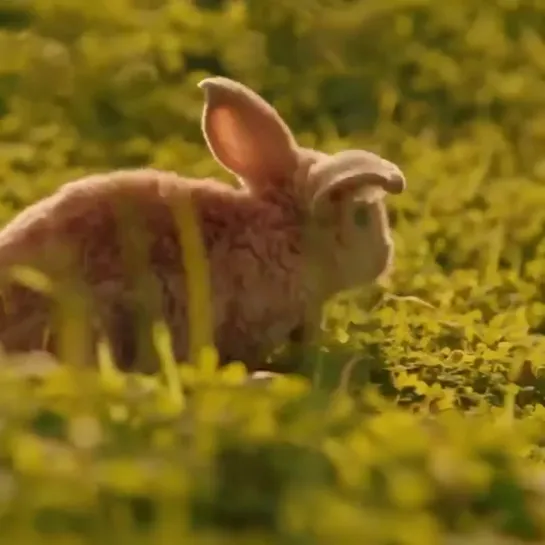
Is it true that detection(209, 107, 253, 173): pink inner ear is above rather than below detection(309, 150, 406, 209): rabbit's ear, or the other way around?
above

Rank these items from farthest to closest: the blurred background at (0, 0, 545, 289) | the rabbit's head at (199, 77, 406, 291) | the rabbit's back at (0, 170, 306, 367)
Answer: the blurred background at (0, 0, 545, 289) → the rabbit's head at (199, 77, 406, 291) → the rabbit's back at (0, 170, 306, 367)

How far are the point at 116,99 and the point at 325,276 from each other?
1.44m

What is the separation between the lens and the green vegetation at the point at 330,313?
131 centimetres

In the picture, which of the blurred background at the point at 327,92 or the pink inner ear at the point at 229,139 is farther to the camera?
the blurred background at the point at 327,92

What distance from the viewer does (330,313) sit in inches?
99.7

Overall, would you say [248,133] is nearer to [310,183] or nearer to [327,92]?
[310,183]

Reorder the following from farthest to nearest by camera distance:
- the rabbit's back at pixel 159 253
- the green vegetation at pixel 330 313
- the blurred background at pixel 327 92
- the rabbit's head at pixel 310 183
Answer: the blurred background at pixel 327 92 → the rabbit's head at pixel 310 183 → the rabbit's back at pixel 159 253 → the green vegetation at pixel 330 313

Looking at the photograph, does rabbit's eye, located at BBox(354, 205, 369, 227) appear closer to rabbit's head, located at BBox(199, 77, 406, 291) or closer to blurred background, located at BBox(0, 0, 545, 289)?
rabbit's head, located at BBox(199, 77, 406, 291)

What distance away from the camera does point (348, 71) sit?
3.88 meters

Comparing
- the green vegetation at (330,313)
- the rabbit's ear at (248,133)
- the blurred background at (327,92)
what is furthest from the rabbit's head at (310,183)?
the blurred background at (327,92)

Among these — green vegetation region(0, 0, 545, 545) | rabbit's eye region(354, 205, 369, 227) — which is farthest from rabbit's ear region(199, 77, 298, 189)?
green vegetation region(0, 0, 545, 545)

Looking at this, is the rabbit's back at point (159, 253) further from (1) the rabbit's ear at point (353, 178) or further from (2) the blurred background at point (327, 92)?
(2) the blurred background at point (327, 92)

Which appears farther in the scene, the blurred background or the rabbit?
the blurred background

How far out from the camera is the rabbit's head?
228 cm
